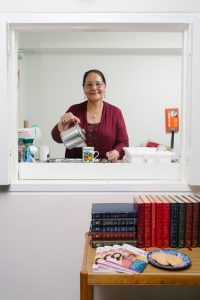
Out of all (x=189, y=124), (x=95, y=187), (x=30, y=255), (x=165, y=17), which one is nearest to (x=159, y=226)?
(x=95, y=187)

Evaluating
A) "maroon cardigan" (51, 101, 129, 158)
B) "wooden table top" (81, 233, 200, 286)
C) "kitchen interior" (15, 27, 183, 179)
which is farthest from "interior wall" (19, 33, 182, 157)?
"wooden table top" (81, 233, 200, 286)

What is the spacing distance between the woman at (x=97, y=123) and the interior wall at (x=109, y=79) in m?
1.34

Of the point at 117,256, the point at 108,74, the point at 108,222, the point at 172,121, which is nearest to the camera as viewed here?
the point at 117,256

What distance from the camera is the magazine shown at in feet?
3.92

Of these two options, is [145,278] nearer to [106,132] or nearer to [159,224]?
[159,224]

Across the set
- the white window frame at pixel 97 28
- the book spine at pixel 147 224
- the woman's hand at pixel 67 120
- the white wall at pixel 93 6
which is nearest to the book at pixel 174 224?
the book spine at pixel 147 224

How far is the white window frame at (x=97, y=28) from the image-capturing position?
65.6 inches

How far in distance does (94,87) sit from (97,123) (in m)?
0.26

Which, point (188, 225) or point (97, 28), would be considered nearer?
point (188, 225)

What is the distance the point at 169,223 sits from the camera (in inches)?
57.5

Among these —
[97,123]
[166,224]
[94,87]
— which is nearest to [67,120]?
[97,123]

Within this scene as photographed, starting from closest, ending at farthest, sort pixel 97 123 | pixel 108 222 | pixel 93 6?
pixel 108 222
pixel 93 6
pixel 97 123

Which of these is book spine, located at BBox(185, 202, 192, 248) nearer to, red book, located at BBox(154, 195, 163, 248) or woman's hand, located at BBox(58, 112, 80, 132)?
red book, located at BBox(154, 195, 163, 248)

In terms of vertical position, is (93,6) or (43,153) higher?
(93,6)
